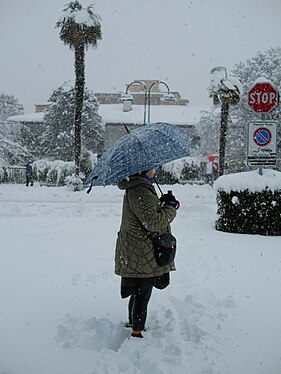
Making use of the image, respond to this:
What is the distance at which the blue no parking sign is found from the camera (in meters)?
8.91

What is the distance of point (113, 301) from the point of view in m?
4.91

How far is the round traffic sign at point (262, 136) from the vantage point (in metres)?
8.93

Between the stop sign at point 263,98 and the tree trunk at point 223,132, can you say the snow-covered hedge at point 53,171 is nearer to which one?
the tree trunk at point 223,132

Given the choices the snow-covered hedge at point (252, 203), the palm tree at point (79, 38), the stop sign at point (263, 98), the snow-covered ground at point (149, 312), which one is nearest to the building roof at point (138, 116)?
the palm tree at point (79, 38)

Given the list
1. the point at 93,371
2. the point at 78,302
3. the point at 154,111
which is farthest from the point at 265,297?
the point at 154,111

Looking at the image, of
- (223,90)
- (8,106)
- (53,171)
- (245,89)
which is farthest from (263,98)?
(8,106)

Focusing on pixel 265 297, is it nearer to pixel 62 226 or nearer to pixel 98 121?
pixel 62 226

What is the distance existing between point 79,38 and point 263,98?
14603 millimetres

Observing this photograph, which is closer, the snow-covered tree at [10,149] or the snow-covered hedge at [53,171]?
the snow-covered hedge at [53,171]

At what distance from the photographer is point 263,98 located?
9266mm

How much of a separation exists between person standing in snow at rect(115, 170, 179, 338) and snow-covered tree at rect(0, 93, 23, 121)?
53.3 meters

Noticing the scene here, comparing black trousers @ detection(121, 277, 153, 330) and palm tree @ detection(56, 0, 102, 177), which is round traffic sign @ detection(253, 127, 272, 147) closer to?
black trousers @ detection(121, 277, 153, 330)

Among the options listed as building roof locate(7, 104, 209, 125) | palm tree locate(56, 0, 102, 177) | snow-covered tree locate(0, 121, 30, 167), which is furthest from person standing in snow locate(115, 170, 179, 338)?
building roof locate(7, 104, 209, 125)

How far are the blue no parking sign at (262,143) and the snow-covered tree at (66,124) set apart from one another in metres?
29.1
